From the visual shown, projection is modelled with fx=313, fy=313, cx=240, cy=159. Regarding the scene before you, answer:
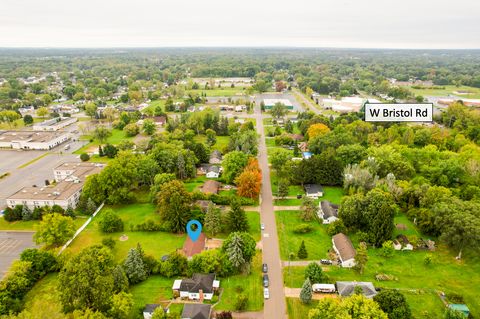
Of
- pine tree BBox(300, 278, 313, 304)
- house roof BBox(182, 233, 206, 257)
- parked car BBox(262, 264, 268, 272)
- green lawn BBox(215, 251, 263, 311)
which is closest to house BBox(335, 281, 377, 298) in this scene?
pine tree BBox(300, 278, 313, 304)

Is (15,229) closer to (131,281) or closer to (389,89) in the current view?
(131,281)

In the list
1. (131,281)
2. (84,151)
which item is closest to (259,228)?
(131,281)

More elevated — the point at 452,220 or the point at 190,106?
the point at 190,106

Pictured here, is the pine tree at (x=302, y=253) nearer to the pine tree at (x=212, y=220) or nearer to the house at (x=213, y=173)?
the pine tree at (x=212, y=220)

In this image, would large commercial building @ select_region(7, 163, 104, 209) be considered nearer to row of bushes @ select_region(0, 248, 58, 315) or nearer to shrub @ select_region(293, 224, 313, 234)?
row of bushes @ select_region(0, 248, 58, 315)

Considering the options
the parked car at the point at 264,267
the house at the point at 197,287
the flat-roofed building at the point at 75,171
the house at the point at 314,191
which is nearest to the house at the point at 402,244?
the house at the point at 314,191
